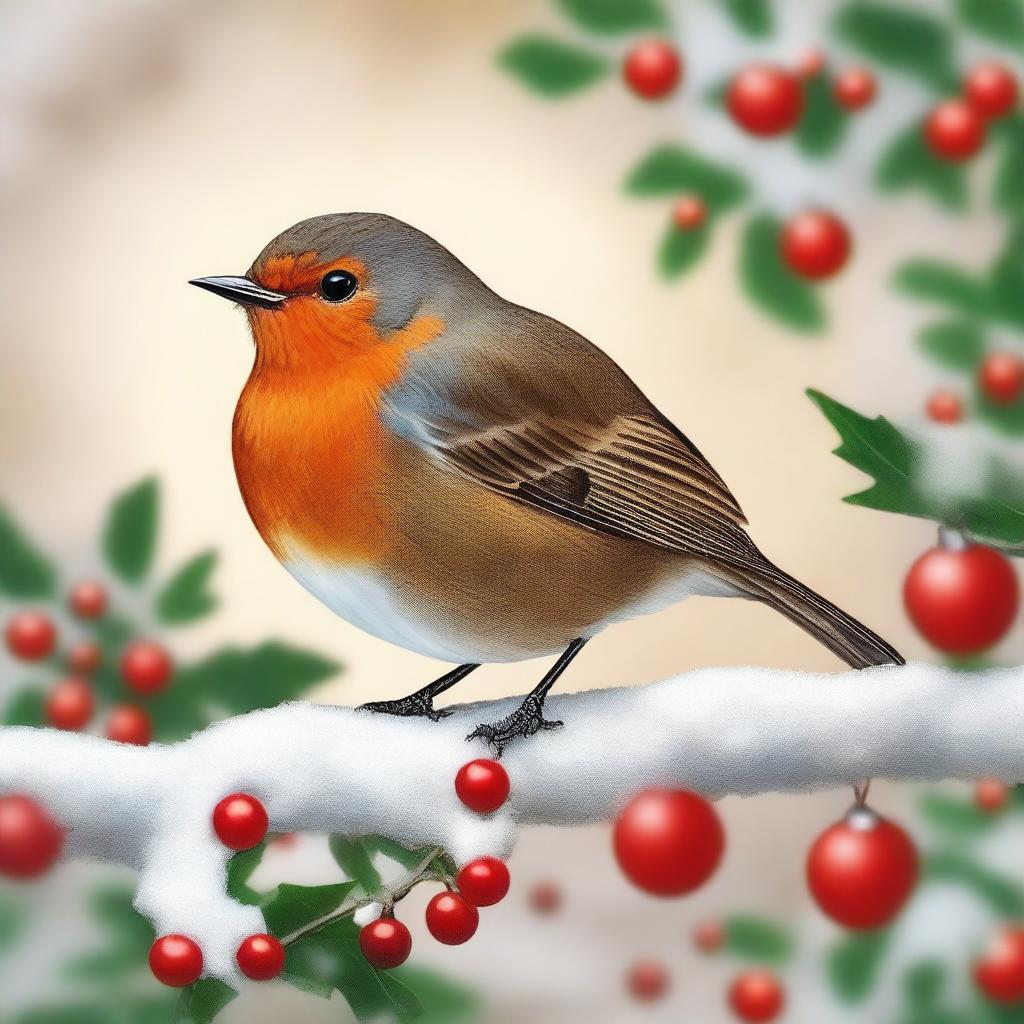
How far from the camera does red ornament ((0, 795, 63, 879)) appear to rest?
0.84m

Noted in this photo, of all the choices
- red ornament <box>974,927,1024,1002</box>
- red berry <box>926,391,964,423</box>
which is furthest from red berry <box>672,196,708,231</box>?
red ornament <box>974,927,1024,1002</box>

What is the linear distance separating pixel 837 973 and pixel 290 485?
1.81 feet

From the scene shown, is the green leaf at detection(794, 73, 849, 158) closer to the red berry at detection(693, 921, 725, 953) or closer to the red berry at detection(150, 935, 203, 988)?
the red berry at detection(693, 921, 725, 953)

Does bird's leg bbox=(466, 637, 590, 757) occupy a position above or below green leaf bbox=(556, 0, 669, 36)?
below

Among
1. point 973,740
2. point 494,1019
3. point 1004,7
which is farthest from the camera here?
point 494,1019

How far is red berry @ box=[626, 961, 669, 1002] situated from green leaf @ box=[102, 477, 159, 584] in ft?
1.78

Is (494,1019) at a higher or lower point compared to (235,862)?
lower

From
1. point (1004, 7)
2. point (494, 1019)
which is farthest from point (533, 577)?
point (494, 1019)

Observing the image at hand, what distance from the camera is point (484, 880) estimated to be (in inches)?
33.0

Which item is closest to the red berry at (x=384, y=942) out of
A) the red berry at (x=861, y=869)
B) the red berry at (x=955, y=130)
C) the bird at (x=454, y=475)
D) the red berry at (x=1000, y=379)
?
the bird at (x=454, y=475)

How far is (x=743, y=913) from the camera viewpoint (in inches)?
45.1

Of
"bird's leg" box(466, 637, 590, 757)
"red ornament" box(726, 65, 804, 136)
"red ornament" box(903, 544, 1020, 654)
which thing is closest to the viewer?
"red ornament" box(903, 544, 1020, 654)

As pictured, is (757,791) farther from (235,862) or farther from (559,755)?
(235,862)

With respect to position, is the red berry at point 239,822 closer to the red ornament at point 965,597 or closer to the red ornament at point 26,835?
the red ornament at point 26,835
